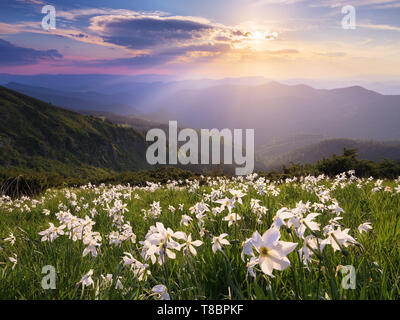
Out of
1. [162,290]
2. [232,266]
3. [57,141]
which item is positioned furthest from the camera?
[57,141]

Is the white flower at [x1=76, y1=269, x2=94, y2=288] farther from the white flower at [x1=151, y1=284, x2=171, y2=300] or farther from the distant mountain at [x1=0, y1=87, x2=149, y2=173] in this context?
the distant mountain at [x1=0, y1=87, x2=149, y2=173]

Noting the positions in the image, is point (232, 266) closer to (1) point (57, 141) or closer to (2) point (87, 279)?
(2) point (87, 279)

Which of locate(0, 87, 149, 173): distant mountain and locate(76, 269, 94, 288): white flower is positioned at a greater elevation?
locate(0, 87, 149, 173): distant mountain

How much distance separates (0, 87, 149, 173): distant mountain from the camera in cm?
11388

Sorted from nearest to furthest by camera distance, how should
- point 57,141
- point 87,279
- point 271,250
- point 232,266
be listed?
point 271,250, point 87,279, point 232,266, point 57,141

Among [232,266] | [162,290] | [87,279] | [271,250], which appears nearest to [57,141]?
[87,279]

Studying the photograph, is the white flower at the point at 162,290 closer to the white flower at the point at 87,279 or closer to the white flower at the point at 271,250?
the white flower at the point at 87,279

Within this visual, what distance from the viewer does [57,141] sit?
449ft

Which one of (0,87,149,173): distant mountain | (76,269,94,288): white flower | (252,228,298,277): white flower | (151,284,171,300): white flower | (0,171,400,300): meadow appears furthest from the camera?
(0,87,149,173): distant mountain

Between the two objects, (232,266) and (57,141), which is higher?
(57,141)

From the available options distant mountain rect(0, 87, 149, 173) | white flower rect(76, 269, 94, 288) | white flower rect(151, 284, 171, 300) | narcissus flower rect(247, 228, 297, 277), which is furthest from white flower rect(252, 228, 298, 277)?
distant mountain rect(0, 87, 149, 173)

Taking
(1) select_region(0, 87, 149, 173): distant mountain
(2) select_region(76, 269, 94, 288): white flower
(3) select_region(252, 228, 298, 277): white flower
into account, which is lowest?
(2) select_region(76, 269, 94, 288): white flower
